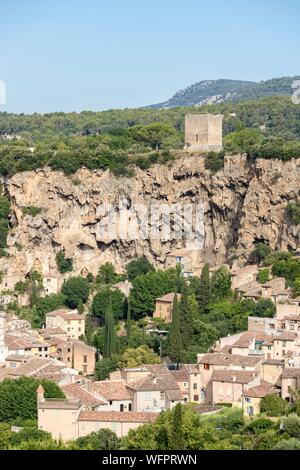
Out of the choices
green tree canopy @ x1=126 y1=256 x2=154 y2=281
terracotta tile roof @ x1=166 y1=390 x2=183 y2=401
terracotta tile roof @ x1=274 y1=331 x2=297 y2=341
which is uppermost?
green tree canopy @ x1=126 y1=256 x2=154 y2=281

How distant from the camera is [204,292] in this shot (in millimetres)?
45688

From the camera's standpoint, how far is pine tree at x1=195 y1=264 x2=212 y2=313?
45406 mm

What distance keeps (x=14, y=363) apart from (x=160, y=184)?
15.4 metres

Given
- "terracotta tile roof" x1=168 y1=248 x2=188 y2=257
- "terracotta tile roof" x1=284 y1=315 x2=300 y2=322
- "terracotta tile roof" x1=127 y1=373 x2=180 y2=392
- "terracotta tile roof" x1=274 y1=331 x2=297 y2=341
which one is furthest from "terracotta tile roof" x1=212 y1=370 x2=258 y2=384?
"terracotta tile roof" x1=168 y1=248 x2=188 y2=257

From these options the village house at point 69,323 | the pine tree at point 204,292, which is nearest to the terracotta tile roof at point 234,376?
the pine tree at point 204,292

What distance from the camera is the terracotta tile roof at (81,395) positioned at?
3414 centimetres

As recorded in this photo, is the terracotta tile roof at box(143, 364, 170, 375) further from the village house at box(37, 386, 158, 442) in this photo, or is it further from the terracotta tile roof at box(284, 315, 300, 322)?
the terracotta tile roof at box(284, 315, 300, 322)

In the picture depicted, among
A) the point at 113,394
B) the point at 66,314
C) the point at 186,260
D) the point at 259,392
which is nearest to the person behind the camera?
the point at 113,394

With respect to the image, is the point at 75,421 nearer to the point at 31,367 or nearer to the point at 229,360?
the point at 31,367

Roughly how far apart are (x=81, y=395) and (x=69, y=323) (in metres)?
10.2

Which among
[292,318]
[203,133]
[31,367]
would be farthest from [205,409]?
[203,133]

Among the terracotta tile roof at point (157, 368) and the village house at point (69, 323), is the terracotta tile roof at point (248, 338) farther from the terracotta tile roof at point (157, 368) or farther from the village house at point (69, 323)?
the village house at point (69, 323)

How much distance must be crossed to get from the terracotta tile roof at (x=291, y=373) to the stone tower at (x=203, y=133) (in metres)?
18.9

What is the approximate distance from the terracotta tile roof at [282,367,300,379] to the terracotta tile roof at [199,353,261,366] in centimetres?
148
